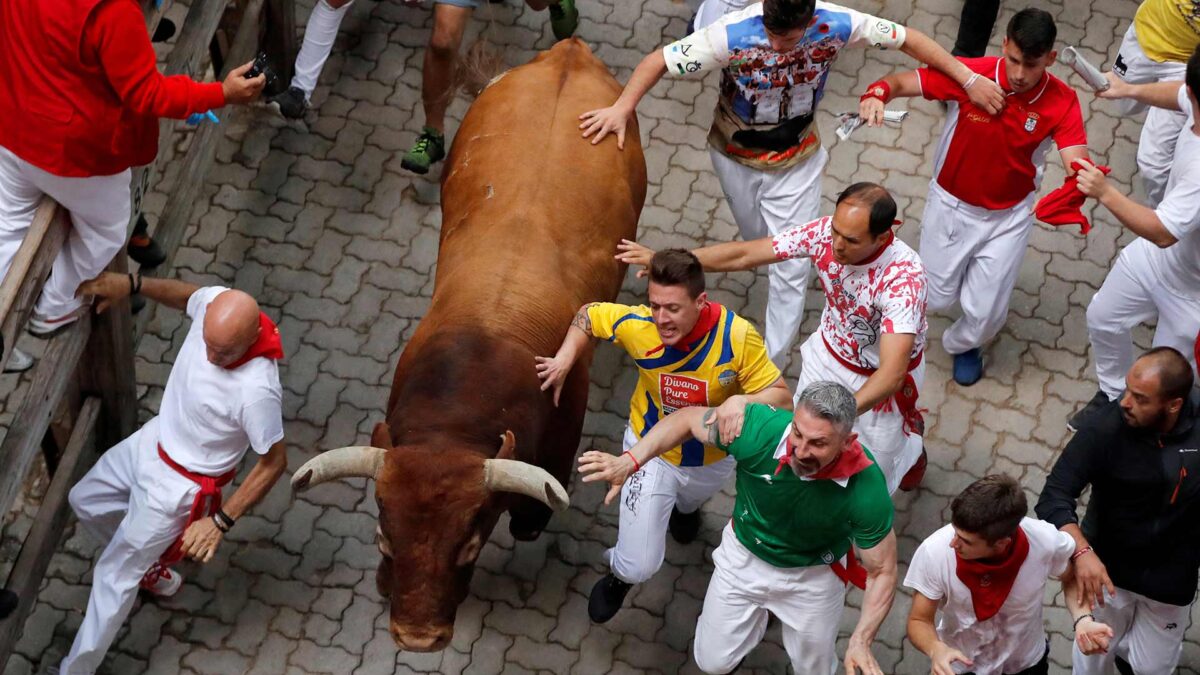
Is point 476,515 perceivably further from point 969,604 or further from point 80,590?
point 80,590

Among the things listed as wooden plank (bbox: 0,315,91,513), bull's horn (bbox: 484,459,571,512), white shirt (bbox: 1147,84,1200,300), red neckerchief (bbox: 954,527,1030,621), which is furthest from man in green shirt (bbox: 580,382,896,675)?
wooden plank (bbox: 0,315,91,513)

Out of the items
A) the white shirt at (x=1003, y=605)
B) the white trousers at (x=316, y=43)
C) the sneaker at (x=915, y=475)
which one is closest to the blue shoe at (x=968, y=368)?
Answer: the sneaker at (x=915, y=475)

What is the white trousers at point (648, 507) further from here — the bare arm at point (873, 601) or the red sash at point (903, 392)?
the bare arm at point (873, 601)

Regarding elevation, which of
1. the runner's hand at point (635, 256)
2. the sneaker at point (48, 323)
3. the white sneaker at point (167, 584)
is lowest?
the white sneaker at point (167, 584)

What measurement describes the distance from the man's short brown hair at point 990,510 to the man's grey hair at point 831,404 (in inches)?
21.6

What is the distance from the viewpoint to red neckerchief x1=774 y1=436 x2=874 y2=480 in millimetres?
6578

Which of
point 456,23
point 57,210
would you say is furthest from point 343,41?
point 57,210

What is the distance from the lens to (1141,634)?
7.48 metres

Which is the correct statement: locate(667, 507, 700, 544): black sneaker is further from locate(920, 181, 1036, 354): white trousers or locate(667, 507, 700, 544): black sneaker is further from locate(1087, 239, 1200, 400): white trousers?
locate(1087, 239, 1200, 400): white trousers

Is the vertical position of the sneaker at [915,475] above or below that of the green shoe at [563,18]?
below

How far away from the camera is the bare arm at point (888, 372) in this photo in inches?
287

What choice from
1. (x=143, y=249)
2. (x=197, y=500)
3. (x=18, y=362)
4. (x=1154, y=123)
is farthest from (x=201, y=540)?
(x=1154, y=123)

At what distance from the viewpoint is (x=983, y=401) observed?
30.8ft

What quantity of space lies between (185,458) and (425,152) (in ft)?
10.1
